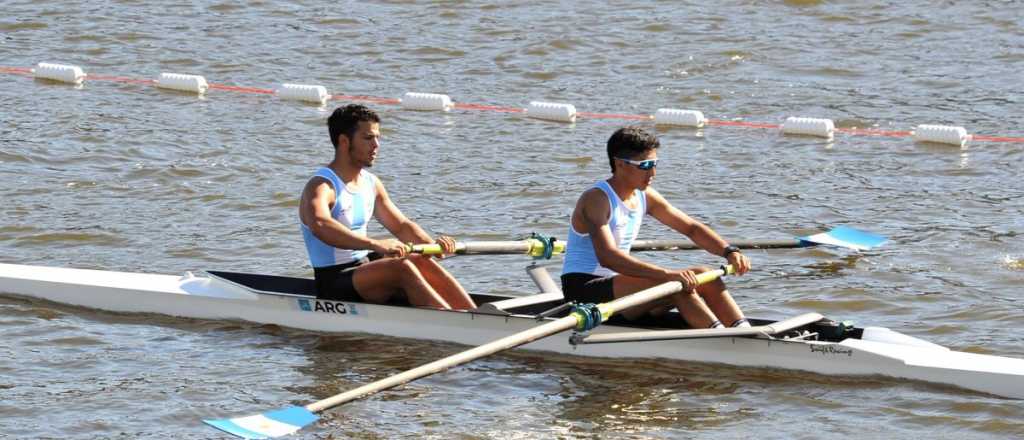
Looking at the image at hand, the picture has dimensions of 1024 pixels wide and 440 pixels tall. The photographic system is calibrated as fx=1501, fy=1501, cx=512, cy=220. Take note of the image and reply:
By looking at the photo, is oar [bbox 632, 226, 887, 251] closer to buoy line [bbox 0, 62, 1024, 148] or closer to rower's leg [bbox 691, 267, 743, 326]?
rower's leg [bbox 691, 267, 743, 326]

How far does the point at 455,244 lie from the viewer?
31.0ft

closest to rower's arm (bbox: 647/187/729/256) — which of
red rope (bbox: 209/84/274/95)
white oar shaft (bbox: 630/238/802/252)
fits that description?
white oar shaft (bbox: 630/238/802/252)

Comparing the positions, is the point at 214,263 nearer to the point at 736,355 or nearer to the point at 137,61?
the point at 736,355

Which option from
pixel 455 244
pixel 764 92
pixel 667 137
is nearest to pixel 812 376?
pixel 455 244

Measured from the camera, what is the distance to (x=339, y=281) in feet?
30.5

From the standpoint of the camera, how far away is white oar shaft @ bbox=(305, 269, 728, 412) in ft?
23.9

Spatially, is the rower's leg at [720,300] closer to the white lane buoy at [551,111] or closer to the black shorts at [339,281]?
the black shorts at [339,281]

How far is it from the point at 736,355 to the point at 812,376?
0.44m

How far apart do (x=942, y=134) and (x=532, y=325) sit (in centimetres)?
790

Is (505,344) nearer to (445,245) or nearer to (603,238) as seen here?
(603,238)

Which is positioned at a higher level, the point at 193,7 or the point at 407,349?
the point at 193,7

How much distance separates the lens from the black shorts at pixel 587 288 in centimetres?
877

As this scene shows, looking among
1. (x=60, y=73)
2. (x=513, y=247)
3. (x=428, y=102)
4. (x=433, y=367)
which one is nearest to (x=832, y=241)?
(x=513, y=247)

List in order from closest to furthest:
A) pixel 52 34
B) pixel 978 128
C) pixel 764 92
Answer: pixel 978 128 < pixel 764 92 < pixel 52 34
